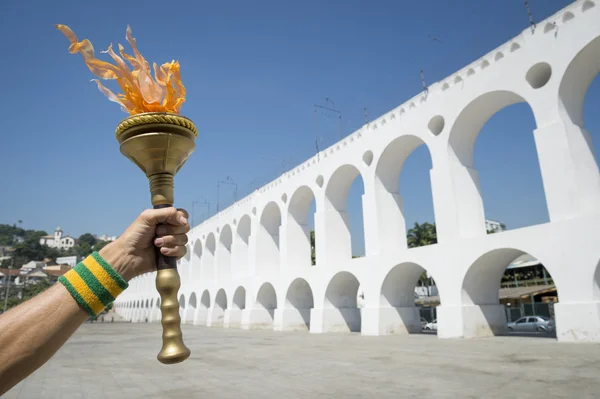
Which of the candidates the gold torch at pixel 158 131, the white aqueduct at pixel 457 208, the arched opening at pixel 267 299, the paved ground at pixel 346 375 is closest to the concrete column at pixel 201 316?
the white aqueduct at pixel 457 208

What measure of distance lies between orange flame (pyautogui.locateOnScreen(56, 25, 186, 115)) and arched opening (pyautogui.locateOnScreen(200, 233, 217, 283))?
4026 centimetres

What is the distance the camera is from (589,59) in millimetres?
13148

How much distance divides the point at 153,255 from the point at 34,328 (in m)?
0.49

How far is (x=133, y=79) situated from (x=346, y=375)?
23.8 ft

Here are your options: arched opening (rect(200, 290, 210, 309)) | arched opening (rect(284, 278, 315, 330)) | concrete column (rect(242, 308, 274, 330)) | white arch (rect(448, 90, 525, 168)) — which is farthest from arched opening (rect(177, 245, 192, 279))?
white arch (rect(448, 90, 525, 168))

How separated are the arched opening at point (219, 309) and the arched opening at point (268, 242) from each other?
28.1ft

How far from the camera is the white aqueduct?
12.6m

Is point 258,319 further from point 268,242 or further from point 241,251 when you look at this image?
point 241,251

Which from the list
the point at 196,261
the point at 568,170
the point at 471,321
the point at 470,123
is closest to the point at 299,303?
the point at 471,321

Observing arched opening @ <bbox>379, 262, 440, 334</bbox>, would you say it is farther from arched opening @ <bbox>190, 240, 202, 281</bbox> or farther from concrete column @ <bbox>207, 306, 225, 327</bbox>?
arched opening @ <bbox>190, 240, 202, 281</bbox>

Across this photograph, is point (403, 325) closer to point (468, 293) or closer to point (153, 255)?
point (468, 293)

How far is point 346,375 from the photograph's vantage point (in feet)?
25.5

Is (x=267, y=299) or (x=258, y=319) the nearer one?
(x=258, y=319)

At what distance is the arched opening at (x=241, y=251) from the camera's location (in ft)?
112
